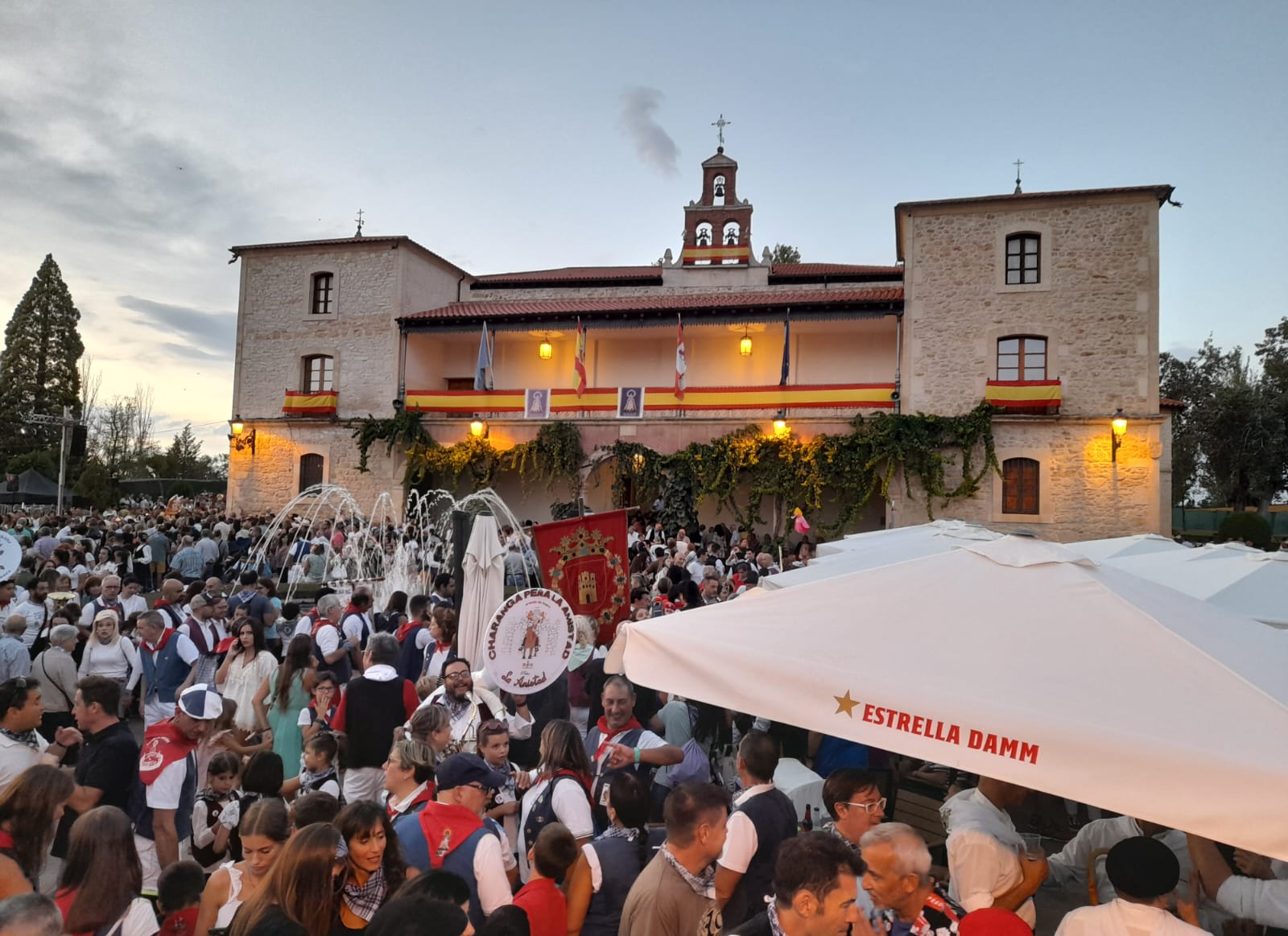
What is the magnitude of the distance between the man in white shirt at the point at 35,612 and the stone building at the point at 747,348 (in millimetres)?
15233

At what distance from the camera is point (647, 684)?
3699 millimetres

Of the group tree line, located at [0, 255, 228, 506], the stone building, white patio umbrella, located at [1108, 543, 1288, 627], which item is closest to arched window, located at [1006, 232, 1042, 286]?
the stone building

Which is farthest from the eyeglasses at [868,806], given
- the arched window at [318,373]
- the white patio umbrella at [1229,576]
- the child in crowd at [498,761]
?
the arched window at [318,373]

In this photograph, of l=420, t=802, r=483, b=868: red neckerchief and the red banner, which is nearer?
l=420, t=802, r=483, b=868: red neckerchief

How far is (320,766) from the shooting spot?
4.42m

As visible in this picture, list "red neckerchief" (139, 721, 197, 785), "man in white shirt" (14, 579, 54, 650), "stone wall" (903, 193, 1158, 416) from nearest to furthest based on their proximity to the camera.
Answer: "red neckerchief" (139, 721, 197, 785)
"man in white shirt" (14, 579, 54, 650)
"stone wall" (903, 193, 1158, 416)

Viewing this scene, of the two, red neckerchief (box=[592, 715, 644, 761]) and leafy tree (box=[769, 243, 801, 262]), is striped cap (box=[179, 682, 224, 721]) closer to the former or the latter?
red neckerchief (box=[592, 715, 644, 761])

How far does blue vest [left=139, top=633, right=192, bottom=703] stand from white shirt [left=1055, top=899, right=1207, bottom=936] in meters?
6.78

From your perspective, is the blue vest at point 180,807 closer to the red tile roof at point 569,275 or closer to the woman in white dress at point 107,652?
the woman in white dress at point 107,652

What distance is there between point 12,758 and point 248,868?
2.02 m

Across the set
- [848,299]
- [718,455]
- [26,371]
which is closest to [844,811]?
[718,455]

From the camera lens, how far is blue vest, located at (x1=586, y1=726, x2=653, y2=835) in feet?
14.0

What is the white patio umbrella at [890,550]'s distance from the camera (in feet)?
19.3

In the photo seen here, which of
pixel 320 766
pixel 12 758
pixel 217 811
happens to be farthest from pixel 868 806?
pixel 12 758
